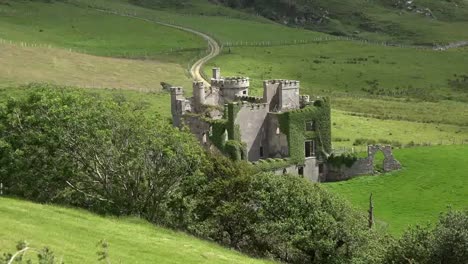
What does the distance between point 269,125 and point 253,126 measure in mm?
2203

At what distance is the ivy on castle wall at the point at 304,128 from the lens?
7862 centimetres

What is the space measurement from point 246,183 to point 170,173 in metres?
6.29

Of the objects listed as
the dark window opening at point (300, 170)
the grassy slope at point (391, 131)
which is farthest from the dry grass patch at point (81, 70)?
the dark window opening at point (300, 170)

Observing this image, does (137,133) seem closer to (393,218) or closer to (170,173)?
(170,173)

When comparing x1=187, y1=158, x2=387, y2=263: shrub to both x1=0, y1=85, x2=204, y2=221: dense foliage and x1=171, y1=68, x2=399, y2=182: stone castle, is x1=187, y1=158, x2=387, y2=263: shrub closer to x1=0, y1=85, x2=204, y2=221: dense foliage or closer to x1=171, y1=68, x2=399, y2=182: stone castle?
x1=0, y1=85, x2=204, y2=221: dense foliage

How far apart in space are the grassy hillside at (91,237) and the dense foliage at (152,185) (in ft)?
16.4

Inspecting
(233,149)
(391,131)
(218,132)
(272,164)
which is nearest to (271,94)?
(218,132)

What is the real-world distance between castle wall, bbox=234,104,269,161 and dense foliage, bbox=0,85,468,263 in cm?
2483

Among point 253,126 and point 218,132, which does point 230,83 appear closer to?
point 253,126

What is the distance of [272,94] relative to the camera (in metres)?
81.4

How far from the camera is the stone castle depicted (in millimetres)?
76000

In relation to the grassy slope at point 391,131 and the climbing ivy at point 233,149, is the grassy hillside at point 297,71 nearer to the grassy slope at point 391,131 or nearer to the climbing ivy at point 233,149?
the grassy slope at point 391,131

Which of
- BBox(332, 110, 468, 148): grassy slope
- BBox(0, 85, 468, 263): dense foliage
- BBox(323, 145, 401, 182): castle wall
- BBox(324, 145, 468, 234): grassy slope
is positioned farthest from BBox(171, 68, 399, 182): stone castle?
BBox(0, 85, 468, 263): dense foliage

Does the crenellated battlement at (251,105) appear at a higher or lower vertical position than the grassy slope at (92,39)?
lower
